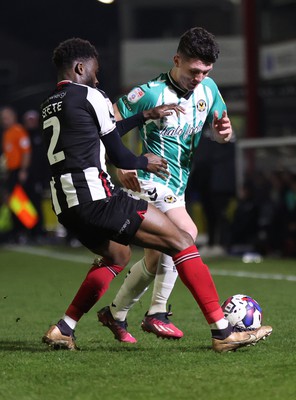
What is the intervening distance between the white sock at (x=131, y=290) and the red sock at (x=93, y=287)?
50 centimetres

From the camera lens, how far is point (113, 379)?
6.03 meters

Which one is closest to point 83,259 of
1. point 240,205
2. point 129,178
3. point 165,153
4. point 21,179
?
point 240,205

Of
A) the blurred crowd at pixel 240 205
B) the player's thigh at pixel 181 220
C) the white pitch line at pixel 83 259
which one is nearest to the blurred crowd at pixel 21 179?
the white pitch line at pixel 83 259

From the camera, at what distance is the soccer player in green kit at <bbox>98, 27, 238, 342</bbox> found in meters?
7.71

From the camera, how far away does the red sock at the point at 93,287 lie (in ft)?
23.8

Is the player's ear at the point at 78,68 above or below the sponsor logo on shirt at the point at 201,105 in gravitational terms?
above

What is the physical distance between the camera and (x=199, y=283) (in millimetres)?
6891

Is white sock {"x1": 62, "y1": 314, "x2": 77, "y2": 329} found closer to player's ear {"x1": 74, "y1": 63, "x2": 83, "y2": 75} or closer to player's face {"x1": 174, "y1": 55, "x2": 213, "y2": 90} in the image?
player's ear {"x1": 74, "y1": 63, "x2": 83, "y2": 75}

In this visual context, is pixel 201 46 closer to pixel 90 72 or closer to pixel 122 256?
pixel 90 72

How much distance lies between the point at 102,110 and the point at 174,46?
2080 cm

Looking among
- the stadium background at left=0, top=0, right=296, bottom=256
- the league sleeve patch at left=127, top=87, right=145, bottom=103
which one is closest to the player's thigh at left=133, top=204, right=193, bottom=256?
the league sleeve patch at left=127, top=87, right=145, bottom=103

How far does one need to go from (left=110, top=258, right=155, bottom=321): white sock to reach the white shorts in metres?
0.41

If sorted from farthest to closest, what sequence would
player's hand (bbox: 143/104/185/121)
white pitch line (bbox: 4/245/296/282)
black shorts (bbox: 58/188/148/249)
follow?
white pitch line (bbox: 4/245/296/282)
player's hand (bbox: 143/104/185/121)
black shorts (bbox: 58/188/148/249)

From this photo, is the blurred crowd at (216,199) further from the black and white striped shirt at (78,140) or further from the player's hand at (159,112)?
the black and white striped shirt at (78,140)
